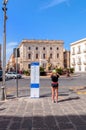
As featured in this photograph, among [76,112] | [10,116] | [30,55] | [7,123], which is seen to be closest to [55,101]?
[76,112]

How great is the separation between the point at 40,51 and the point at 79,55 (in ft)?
48.4

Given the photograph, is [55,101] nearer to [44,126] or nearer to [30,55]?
[44,126]

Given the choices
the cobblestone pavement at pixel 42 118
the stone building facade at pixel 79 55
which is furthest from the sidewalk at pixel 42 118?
the stone building facade at pixel 79 55

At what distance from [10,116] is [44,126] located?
73.1 inches

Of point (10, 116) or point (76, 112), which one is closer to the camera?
point (10, 116)

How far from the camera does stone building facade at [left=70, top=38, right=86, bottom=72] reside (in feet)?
348

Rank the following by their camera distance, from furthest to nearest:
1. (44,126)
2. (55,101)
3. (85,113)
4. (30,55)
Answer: (30,55) → (55,101) → (85,113) → (44,126)

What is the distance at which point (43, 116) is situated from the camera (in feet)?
31.5

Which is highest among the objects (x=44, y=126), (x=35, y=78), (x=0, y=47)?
(x=0, y=47)

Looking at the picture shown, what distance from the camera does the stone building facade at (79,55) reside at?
10600cm

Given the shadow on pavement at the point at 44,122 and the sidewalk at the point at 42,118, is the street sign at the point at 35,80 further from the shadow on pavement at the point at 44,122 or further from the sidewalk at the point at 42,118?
the shadow on pavement at the point at 44,122

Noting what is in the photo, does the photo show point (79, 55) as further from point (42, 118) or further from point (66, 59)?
point (42, 118)

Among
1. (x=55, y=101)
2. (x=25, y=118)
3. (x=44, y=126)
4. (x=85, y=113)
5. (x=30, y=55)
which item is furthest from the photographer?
(x=30, y=55)

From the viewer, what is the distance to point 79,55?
10938 cm
